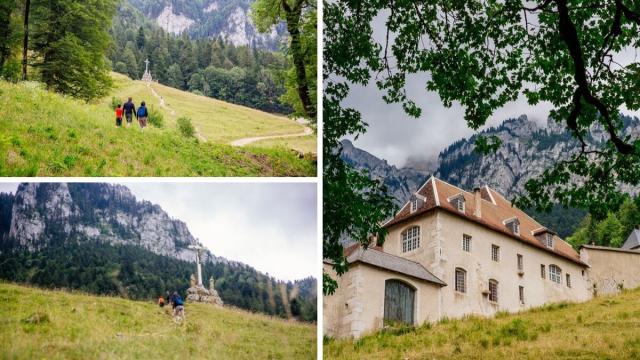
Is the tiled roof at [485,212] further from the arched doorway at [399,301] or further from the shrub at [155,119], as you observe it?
the shrub at [155,119]

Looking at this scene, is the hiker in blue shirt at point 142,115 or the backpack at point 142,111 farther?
the backpack at point 142,111

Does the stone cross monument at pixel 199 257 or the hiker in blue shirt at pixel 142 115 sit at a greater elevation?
the hiker in blue shirt at pixel 142 115

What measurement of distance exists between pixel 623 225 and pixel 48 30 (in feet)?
202

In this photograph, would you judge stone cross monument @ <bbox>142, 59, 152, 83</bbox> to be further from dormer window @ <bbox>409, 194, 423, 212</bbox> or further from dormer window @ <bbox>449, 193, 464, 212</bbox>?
dormer window @ <bbox>449, 193, 464, 212</bbox>

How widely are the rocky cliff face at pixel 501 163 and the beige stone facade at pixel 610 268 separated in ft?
209

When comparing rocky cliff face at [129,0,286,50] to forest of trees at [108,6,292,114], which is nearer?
forest of trees at [108,6,292,114]

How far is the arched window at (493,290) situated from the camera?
1195 inches

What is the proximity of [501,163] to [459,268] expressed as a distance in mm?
91193

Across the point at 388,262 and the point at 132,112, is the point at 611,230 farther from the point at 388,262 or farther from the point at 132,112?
the point at 132,112

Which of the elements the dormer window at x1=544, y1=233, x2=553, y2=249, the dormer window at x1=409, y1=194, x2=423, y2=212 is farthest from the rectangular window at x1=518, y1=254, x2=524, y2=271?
the dormer window at x1=409, y1=194, x2=423, y2=212

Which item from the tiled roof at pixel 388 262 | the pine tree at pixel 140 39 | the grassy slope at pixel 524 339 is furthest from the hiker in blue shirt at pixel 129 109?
the tiled roof at pixel 388 262

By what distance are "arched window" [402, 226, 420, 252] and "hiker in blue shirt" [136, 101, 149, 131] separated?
75.8 feet

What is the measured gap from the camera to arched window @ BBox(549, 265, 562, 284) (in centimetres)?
3508

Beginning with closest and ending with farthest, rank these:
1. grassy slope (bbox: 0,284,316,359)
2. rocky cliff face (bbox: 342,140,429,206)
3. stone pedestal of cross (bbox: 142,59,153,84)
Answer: grassy slope (bbox: 0,284,316,359) < stone pedestal of cross (bbox: 142,59,153,84) < rocky cliff face (bbox: 342,140,429,206)
